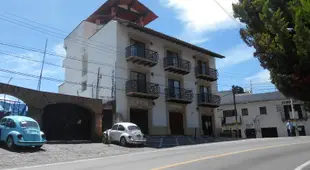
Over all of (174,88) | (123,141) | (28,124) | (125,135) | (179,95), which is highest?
(174,88)

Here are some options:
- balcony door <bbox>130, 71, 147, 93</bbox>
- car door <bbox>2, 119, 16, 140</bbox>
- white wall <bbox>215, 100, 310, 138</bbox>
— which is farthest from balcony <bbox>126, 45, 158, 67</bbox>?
white wall <bbox>215, 100, 310, 138</bbox>

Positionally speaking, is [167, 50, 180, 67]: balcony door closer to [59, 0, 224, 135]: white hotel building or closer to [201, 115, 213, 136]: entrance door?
[59, 0, 224, 135]: white hotel building

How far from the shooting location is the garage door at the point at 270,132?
47438mm

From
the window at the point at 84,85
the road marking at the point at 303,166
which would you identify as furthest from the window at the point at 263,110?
the road marking at the point at 303,166

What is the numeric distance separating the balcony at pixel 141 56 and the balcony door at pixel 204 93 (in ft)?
26.4

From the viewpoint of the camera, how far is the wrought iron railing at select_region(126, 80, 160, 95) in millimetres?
28641

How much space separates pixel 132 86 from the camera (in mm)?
28594

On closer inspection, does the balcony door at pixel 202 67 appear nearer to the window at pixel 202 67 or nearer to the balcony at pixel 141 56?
the window at pixel 202 67

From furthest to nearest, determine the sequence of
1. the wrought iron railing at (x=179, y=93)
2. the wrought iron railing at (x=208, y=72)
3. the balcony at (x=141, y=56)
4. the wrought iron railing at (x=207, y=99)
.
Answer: the wrought iron railing at (x=208, y=72)
the wrought iron railing at (x=207, y=99)
the wrought iron railing at (x=179, y=93)
the balcony at (x=141, y=56)

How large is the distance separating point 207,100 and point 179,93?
4.86 m

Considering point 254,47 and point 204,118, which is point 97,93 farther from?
point 254,47

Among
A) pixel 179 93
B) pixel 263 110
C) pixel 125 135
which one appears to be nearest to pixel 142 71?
pixel 179 93

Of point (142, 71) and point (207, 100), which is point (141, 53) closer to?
point (142, 71)

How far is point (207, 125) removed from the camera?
121 ft
